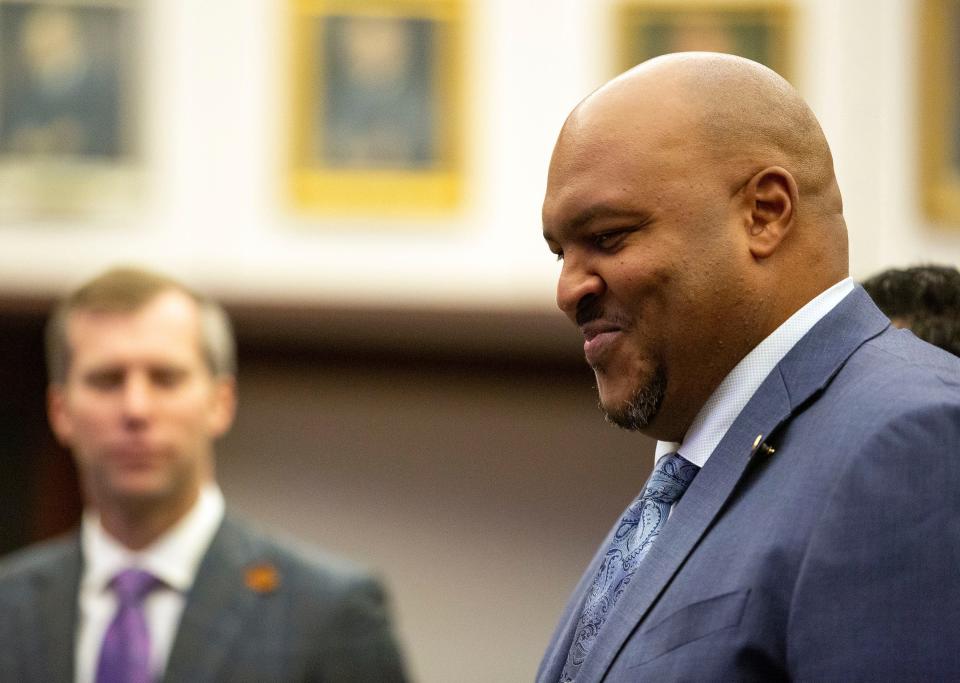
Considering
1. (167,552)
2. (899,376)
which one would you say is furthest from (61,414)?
(899,376)

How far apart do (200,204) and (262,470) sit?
154 centimetres

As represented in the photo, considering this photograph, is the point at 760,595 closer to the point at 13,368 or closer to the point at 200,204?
the point at 200,204

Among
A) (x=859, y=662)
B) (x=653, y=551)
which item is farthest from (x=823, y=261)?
(x=859, y=662)

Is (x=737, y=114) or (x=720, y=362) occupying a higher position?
(x=737, y=114)

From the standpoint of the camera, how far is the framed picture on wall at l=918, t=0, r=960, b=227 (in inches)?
248

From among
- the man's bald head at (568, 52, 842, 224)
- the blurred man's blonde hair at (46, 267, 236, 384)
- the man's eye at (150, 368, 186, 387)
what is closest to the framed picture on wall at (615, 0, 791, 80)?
the blurred man's blonde hair at (46, 267, 236, 384)

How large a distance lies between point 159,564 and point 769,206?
2087 mm

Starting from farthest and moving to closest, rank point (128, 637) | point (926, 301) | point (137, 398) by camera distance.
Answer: point (137, 398)
point (128, 637)
point (926, 301)

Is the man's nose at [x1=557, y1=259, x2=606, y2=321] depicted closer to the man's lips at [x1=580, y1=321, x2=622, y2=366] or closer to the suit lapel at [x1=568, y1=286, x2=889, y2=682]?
the man's lips at [x1=580, y1=321, x2=622, y2=366]

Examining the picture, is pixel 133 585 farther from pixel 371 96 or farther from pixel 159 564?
pixel 371 96

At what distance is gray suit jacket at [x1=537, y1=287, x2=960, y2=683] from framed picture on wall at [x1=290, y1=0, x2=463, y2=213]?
15.6 feet

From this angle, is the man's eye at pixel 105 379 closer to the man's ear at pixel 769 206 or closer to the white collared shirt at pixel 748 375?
the white collared shirt at pixel 748 375

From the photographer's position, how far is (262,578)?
11.1 feet

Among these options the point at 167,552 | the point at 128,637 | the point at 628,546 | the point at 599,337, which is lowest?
the point at 128,637
